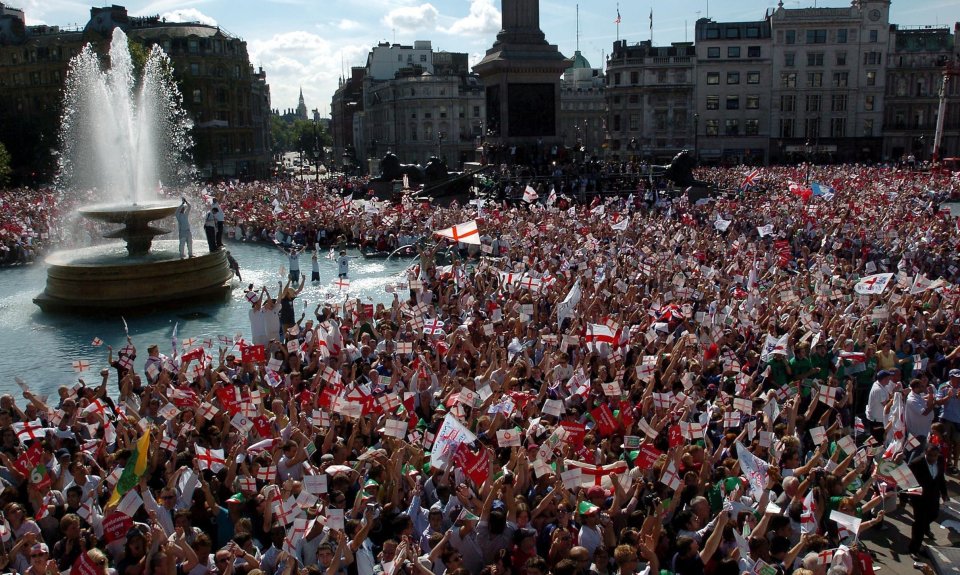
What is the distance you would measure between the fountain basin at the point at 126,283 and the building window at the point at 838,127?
84.4 metres

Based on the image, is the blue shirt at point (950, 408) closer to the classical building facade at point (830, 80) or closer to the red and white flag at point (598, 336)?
the red and white flag at point (598, 336)

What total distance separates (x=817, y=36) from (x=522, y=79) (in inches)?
2264

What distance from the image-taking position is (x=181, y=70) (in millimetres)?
86750

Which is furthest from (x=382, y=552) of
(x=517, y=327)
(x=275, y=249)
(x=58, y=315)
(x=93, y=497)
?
(x=275, y=249)

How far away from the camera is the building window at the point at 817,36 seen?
295 ft

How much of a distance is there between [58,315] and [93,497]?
50.2ft

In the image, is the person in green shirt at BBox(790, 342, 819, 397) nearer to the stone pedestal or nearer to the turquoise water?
the turquoise water

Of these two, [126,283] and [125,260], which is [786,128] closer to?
[125,260]

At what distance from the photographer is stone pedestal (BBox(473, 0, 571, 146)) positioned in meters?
45.8

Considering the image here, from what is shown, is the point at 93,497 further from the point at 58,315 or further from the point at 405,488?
the point at 58,315

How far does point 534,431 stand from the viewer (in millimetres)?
8891

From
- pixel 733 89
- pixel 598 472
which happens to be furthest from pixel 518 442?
pixel 733 89

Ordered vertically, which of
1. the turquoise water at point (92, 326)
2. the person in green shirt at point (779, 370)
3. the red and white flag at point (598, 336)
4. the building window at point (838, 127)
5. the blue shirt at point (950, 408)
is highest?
the building window at point (838, 127)

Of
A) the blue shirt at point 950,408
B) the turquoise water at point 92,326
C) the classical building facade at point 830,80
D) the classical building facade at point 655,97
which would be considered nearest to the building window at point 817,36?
the classical building facade at point 830,80
